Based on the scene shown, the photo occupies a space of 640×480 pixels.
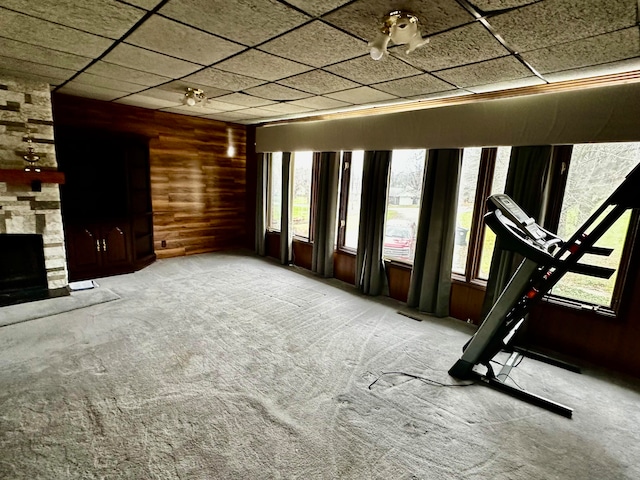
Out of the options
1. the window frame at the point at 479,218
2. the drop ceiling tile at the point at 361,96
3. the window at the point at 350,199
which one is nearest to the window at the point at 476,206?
the window frame at the point at 479,218

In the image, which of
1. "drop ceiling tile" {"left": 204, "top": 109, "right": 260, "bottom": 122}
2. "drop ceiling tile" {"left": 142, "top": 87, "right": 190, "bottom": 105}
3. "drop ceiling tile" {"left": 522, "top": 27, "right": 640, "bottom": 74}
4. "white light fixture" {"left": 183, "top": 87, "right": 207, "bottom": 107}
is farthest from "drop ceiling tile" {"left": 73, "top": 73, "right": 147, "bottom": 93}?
"drop ceiling tile" {"left": 522, "top": 27, "right": 640, "bottom": 74}

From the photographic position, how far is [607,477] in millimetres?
1899

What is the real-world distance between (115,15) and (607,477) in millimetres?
3992

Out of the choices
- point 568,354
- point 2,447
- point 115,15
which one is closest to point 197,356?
point 2,447

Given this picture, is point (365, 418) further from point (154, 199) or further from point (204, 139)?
point (204, 139)

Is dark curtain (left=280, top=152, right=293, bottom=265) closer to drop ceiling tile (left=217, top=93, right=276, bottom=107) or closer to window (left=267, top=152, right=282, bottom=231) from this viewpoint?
window (left=267, top=152, right=282, bottom=231)

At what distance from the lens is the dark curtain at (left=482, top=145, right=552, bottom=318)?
3135mm

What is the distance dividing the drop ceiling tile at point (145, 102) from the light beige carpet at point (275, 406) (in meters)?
2.78

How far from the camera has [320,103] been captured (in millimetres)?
4109

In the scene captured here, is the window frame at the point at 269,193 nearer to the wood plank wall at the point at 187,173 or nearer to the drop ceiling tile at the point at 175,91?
the wood plank wall at the point at 187,173

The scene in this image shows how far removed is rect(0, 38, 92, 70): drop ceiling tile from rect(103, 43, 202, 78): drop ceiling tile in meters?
0.30

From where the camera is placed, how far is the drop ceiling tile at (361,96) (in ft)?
→ 11.1

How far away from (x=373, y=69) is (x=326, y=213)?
270cm

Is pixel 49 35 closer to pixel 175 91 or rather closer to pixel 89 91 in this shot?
pixel 175 91
